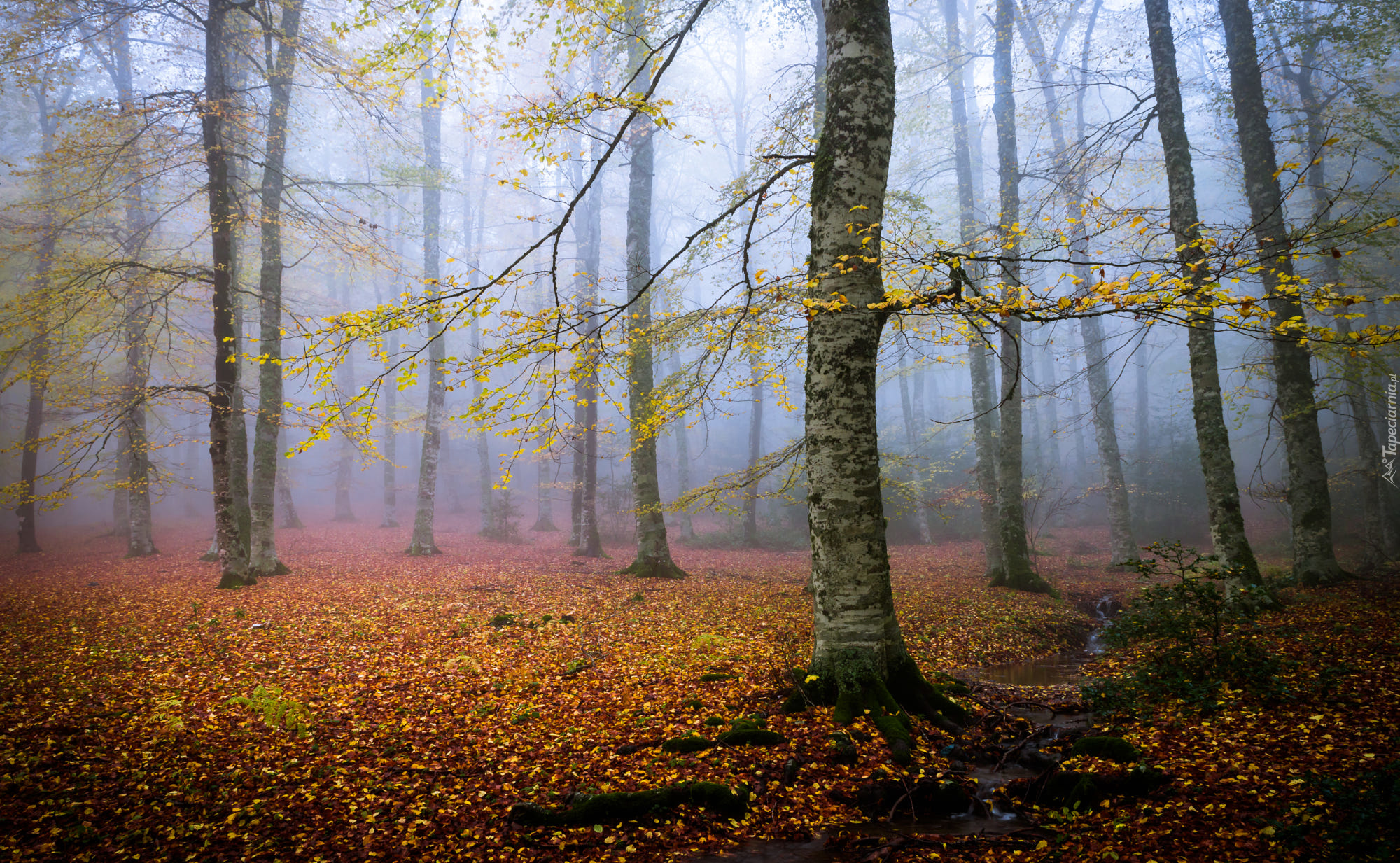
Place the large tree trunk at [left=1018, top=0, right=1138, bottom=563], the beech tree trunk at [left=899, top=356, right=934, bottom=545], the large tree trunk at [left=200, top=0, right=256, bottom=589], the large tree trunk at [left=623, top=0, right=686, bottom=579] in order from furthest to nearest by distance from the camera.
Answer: the beech tree trunk at [left=899, top=356, right=934, bottom=545] < the large tree trunk at [left=1018, top=0, right=1138, bottom=563] < the large tree trunk at [left=623, top=0, right=686, bottom=579] < the large tree trunk at [left=200, top=0, right=256, bottom=589]

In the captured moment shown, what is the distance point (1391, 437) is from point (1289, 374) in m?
6.07

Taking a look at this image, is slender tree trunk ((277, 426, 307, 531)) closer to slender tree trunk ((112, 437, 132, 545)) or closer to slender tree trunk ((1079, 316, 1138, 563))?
slender tree trunk ((112, 437, 132, 545))

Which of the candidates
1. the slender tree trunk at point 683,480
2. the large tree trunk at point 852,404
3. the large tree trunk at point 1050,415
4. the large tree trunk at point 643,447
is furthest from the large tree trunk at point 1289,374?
the large tree trunk at point 1050,415

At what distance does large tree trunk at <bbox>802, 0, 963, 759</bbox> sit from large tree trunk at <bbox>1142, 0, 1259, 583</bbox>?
5070 mm

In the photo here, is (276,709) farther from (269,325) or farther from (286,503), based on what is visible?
(286,503)

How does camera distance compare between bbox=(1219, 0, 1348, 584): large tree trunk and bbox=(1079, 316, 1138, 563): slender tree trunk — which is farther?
bbox=(1079, 316, 1138, 563): slender tree trunk

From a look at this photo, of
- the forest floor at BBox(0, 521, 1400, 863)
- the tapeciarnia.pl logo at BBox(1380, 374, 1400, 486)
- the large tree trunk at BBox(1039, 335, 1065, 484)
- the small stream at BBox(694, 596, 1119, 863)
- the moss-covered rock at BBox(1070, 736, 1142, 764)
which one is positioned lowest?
the small stream at BBox(694, 596, 1119, 863)

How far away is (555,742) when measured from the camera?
14.8 ft

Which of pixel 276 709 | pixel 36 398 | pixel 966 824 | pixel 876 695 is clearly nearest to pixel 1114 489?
pixel 876 695

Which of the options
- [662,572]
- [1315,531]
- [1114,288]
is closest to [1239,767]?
[1114,288]

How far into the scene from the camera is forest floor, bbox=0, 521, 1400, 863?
3248 mm

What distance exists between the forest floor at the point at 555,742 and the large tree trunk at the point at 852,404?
0.49m

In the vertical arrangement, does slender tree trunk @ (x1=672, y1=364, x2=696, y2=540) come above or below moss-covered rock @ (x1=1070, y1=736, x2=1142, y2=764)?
above

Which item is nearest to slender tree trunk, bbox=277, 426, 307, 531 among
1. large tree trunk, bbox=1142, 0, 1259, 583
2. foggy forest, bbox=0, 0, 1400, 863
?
foggy forest, bbox=0, 0, 1400, 863
